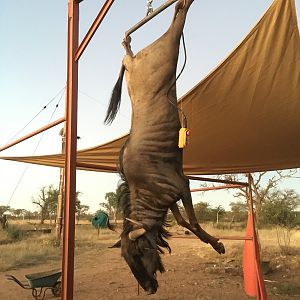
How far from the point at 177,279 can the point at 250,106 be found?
222 inches

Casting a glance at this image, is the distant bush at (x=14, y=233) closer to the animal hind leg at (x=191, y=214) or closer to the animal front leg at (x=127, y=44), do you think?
the animal front leg at (x=127, y=44)

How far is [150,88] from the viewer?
246cm

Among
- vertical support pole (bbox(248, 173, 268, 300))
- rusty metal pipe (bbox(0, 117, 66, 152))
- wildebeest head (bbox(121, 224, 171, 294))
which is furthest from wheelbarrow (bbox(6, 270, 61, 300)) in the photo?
wildebeest head (bbox(121, 224, 171, 294))

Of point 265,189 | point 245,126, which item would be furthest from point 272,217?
point 245,126

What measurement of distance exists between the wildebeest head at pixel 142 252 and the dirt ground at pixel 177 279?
5013 mm

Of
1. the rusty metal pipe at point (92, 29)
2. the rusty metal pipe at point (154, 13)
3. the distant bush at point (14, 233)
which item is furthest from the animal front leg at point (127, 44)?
the distant bush at point (14, 233)

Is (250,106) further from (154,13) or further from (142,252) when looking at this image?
(142,252)

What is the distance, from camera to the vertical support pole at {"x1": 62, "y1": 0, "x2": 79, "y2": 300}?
8.84ft

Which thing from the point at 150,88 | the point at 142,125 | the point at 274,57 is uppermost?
the point at 274,57

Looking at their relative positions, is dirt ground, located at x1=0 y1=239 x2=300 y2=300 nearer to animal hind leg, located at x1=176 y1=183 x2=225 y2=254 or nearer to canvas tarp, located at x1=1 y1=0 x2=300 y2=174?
canvas tarp, located at x1=1 y1=0 x2=300 y2=174

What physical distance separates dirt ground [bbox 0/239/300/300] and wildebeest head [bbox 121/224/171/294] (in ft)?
16.4

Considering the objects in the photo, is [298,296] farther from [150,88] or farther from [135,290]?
[150,88]

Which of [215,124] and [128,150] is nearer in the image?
[128,150]

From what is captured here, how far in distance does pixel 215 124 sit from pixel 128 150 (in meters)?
2.38
